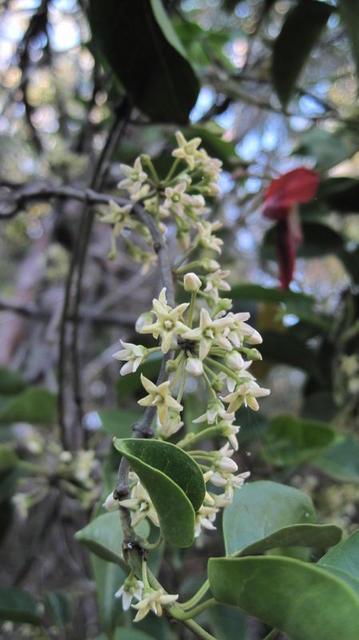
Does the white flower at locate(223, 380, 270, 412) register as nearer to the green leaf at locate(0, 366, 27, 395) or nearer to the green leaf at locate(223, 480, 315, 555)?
the green leaf at locate(223, 480, 315, 555)

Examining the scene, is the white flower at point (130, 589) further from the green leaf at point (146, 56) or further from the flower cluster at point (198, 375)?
the green leaf at point (146, 56)

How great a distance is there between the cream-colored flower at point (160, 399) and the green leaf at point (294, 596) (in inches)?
4.6

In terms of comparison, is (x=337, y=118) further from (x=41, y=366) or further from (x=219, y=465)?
(x=41, y=366)

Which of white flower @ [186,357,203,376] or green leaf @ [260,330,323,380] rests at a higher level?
green leaf @ [260,330,323,380]

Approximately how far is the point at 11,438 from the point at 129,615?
697 millimetres

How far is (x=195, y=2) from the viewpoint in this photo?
3078 millimetres

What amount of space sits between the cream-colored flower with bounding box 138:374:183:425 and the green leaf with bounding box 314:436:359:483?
2.23ft

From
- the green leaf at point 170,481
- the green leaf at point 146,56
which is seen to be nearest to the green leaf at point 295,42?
the green leaf at point 146,56

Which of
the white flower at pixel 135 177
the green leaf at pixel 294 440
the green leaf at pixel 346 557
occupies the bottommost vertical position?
the green leaf at pixel 346 557

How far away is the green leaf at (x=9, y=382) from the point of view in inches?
55.0

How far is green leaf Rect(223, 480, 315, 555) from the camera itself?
606mm

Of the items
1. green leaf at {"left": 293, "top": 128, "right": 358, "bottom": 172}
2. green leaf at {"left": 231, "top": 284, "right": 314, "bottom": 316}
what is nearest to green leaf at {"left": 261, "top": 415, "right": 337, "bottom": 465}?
green leaf at {"left": 231, "top": 284, "right": 314, "bottom": 316}

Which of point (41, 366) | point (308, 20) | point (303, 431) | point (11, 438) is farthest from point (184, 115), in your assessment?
point (41, 366)

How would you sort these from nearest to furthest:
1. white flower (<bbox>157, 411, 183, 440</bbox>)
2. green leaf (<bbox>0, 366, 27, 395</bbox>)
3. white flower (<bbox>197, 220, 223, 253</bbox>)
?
1. white flower (<bbox>157, 411, 183, 440</bbox>)
2. white flower (<bbox>197, 220, 223, 253</bbox>)
3. green leaf (<bbox>0, 366, 27, 395</bbox>)
